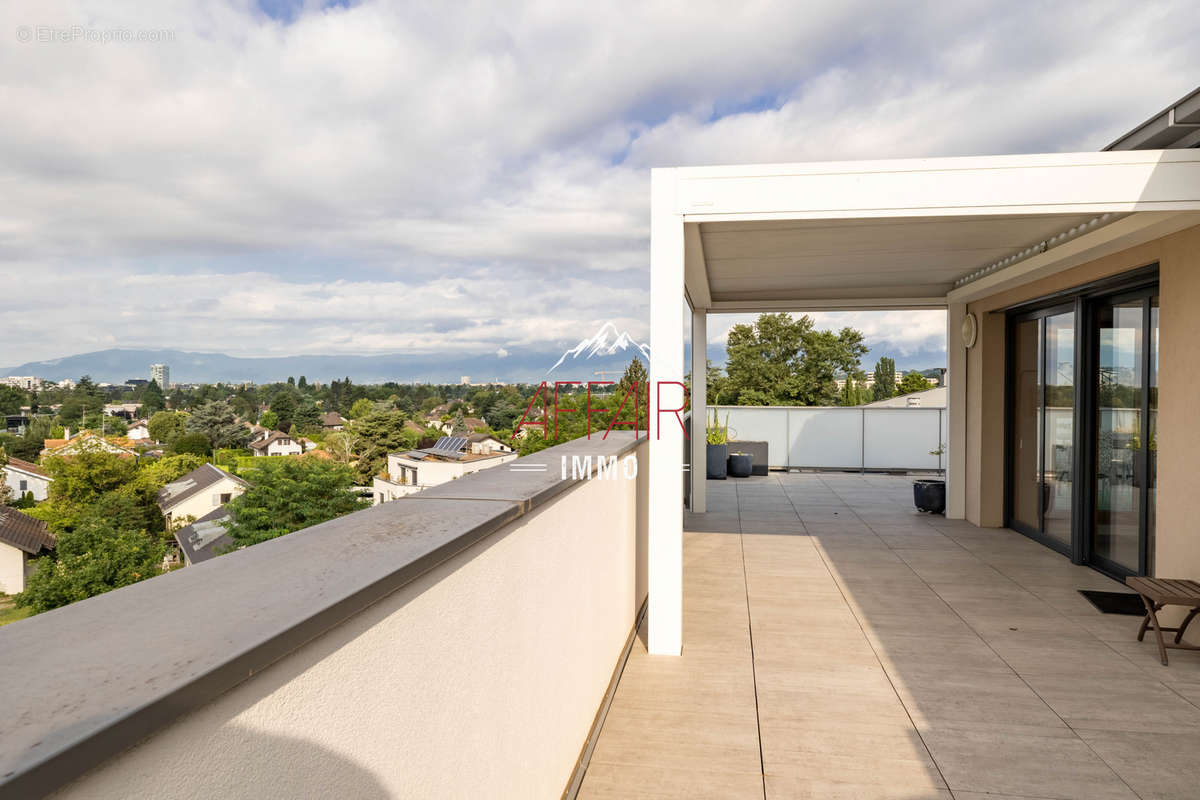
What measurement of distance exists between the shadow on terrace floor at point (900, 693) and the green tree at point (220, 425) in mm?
46179

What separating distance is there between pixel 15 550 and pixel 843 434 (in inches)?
831

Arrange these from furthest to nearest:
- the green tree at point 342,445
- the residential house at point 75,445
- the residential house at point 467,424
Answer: the green tree at point 342,445, the residential house at point 75,445, the residential house at point 467,424

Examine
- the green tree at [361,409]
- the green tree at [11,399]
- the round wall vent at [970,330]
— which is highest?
the round wall vent at [970,330]

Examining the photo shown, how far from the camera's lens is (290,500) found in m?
30.1

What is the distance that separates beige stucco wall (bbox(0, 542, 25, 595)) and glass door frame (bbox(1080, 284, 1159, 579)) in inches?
866

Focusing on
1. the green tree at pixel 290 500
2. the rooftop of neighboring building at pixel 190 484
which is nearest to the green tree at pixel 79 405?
the green tree at pixel 290 500

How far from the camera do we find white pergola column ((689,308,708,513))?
8.63 m

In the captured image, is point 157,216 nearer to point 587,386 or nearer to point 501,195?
point 501,195

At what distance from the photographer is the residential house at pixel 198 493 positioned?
33.0m

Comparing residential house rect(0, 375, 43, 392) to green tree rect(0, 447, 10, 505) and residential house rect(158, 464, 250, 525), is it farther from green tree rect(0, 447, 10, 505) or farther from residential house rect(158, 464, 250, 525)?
residential house rect(158, 464, 250, 525)

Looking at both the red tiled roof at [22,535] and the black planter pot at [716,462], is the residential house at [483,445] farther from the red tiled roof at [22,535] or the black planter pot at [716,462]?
the red tiled roof at [22,535]

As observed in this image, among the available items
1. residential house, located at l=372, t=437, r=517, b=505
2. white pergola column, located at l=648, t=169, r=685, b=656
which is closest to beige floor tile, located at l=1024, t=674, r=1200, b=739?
white pergola column, located at l=648, t=169, r=685, b=656

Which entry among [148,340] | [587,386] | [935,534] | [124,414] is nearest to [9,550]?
[124,414]

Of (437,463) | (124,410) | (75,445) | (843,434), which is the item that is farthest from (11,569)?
(843,434)
